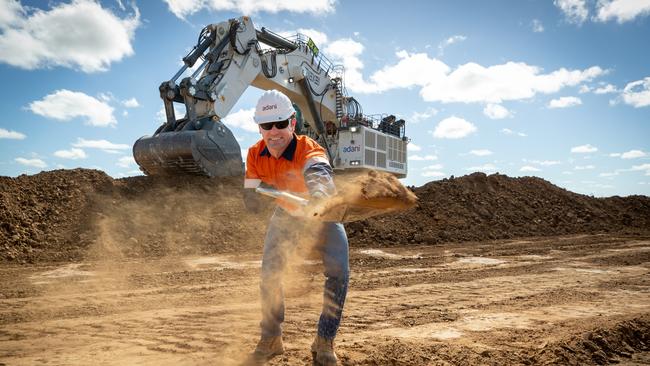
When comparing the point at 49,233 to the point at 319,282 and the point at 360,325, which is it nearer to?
the point at 319,282

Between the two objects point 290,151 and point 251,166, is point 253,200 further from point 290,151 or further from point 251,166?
point 290,151

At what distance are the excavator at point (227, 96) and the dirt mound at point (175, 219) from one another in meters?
0.86

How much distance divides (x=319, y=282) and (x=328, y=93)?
38.5 ft

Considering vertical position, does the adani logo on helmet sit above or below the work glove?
above

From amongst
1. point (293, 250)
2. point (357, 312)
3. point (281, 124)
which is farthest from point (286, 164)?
point (357, 312)

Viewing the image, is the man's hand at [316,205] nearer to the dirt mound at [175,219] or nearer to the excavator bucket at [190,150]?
the dirt mound at [175,219]

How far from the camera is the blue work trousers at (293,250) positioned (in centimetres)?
338

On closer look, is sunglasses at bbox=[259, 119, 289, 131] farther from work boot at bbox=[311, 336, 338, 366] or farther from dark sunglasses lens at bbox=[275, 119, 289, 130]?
work boot at bbox=[311, 336, 338, 366]

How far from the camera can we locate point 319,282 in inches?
288

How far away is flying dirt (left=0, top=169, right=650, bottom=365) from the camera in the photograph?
3928 millimetres

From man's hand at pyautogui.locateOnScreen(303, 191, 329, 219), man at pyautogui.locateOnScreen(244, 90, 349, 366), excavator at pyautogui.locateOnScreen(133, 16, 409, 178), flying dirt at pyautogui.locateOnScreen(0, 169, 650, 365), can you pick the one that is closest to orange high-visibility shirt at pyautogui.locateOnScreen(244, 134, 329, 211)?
man at pyautogui.locateOnScreen(244, 90, 349, 366)

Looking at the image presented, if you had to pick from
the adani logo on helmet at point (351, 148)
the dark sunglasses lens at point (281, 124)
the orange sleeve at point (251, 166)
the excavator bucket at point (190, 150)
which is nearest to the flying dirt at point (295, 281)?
the excavator bucket at point (190, 150)

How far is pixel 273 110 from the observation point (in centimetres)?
336

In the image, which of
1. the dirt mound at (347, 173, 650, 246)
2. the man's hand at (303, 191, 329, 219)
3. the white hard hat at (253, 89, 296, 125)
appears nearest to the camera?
the man's hand at (303, 191, 329, 219)
